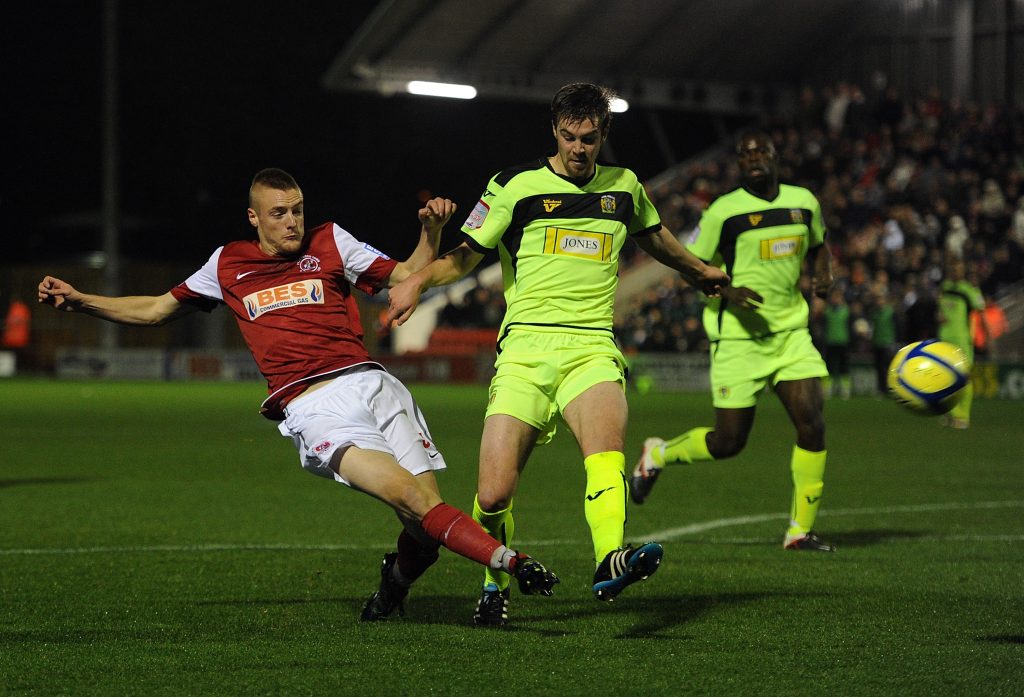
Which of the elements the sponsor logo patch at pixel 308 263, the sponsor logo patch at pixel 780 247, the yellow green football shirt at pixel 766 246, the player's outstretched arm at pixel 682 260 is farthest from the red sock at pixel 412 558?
the sponsor logo patch at pixel 780 247

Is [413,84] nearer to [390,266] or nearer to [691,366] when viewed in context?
[691,366]

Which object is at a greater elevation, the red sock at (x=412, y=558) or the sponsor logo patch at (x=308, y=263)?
the sponsor logo patch at (x=308, y=263)

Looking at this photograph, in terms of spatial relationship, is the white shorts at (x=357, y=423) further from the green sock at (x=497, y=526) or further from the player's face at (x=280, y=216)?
the player's face at (x=280, y=216)

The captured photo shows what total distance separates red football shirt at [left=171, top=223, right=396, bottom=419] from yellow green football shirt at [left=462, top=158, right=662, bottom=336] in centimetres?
52

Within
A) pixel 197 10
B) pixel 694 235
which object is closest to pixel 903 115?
pixel 197 10

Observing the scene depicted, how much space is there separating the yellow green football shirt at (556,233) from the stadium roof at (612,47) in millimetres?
26966

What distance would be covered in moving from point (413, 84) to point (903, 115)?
11744 mm

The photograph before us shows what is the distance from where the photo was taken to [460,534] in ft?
18.1

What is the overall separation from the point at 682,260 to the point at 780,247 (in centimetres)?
226

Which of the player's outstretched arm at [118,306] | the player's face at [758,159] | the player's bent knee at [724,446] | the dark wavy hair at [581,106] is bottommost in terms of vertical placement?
the player's bent knee at [724,446]

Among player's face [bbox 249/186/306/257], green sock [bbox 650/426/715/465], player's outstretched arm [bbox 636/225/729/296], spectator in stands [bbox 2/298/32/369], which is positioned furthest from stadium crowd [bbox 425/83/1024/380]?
player's face [bbox 249/186/306/257]

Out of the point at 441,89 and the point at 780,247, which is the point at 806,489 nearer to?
the point at 780,247

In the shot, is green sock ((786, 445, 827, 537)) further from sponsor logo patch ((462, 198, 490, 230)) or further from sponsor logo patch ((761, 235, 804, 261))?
sponsor logo patch ((462, 198, 490, 230))

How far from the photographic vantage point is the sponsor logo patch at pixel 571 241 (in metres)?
5.99
